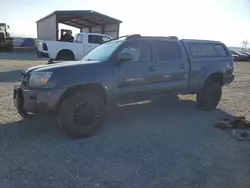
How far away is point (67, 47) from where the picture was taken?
16.2m

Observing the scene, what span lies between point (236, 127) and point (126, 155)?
8.83 feet

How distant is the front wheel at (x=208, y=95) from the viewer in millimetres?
6766

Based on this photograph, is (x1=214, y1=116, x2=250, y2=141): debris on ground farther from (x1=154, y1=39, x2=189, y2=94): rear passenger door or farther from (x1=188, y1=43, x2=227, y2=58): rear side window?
(x1=188, y1=43, x2=227, y2=58): rear side window

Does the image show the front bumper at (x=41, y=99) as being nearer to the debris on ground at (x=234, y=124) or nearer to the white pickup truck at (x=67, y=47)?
the debris on ground at (x=234, y=124)

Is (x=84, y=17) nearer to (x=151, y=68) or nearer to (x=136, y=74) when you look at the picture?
(x=151, y=68)

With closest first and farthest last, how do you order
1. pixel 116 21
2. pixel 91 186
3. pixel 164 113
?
1. pixel 91 186
2. pixel 164 113
3. pixel 116 21

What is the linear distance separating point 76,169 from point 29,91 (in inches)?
65.6

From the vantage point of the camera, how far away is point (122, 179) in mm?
3342

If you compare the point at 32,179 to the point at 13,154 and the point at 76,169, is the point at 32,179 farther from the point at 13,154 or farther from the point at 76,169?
the point at 13,154

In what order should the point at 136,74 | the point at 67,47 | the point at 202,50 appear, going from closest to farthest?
the point at 136,74 < the point at 202,50 < the point at 67,47

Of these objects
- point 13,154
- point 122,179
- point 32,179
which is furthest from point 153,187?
point 13,154

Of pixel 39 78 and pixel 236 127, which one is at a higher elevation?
pixel 39 78

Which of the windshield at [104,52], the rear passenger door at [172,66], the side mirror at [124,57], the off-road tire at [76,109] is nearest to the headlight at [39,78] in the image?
the off-road tire at [76,109]

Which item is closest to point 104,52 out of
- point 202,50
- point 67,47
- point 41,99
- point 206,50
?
point 41,99
